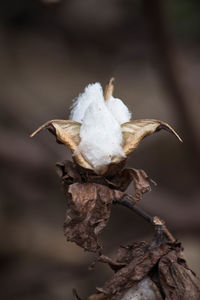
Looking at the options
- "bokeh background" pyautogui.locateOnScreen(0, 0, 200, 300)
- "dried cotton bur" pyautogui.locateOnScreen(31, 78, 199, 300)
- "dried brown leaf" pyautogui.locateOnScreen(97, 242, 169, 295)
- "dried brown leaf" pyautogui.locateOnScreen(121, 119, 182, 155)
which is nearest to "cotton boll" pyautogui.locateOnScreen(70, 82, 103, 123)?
"dried cotton bur" pyautogui.locateOnScreen(31, 78, 199, 300)

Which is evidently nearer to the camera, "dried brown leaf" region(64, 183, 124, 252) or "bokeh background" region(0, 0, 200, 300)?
"dried brown leaf" region(64, 183, 124, 252)

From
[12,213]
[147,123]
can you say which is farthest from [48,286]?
[147,123]

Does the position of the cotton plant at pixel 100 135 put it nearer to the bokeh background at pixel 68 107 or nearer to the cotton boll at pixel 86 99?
the cotton boll at pixel 86 99

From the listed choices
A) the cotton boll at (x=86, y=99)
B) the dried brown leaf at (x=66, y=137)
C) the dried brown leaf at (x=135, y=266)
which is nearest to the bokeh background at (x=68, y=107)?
the cotton boll at (x=86, y=99)

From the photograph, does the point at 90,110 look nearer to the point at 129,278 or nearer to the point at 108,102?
the point at 108,102

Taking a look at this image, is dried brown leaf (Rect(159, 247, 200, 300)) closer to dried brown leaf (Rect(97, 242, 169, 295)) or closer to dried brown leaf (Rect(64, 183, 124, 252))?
dried brown leaf (Rect(97, 242, 169, 295))

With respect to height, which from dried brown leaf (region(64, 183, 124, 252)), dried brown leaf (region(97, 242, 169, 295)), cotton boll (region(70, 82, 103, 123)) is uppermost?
cotton boll (region(70, 82, 103, 123))

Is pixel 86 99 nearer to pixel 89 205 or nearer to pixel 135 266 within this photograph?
pixel 89 205
